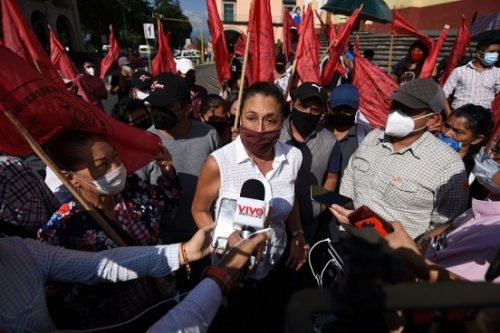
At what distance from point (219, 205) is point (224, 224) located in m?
0.10

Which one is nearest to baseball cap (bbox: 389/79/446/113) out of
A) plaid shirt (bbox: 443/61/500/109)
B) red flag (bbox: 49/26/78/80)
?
plaid shirt (bbox: 443/61/500/109)

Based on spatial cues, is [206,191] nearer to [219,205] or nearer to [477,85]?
[219,205]

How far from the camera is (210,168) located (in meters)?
1.77

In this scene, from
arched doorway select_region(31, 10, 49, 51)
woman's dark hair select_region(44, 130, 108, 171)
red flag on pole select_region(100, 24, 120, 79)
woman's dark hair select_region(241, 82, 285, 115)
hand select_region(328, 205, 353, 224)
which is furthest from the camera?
arched doorway select_region(31, 10, 49, 51)

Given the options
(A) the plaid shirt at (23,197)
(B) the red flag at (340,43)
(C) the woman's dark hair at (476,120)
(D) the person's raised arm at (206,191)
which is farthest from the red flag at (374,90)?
(A) the plaid shirt at (23,197)

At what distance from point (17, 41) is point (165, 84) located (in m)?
1.32

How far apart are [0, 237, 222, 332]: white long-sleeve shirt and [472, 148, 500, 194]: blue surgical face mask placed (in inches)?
58.3

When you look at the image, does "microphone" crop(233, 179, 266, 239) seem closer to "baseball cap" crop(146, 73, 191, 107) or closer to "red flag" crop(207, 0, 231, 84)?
"baseball cap" crop(146, 73, 191, 107)

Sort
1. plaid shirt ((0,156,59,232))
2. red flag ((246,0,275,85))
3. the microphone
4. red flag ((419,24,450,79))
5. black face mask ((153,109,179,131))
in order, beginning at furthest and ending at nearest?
red flag ((419,24,450,79)), red flag ((246,0,275,85)), black face mask ((153,109,179,131)), plaid shirt ((0,156,59,232)), the microphone

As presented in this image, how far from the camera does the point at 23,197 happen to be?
165 centimetres

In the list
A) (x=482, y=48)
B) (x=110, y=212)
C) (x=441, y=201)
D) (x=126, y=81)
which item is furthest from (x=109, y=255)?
(x=126, y=81)

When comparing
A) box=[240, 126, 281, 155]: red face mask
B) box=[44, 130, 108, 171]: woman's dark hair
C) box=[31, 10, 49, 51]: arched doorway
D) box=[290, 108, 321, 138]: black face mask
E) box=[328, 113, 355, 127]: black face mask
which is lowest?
box=[328, 113, 355, 127]: black face mask

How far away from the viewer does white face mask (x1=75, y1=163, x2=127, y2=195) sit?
146cm

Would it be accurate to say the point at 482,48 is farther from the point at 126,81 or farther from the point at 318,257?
the point at 126,81
